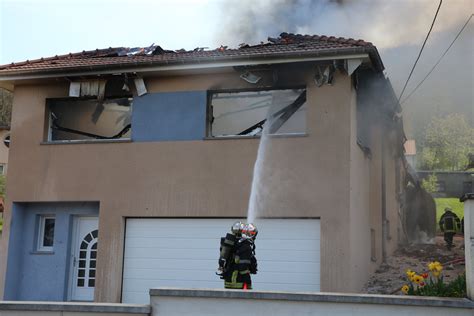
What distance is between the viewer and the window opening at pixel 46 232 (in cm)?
1307

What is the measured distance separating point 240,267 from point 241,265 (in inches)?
1.2

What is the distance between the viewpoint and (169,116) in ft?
40.3

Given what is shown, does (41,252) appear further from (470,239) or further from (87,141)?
(470,239)

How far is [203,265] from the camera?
11.7 m

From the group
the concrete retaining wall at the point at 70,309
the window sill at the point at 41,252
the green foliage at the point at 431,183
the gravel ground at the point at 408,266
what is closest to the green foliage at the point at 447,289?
the gravel ground at the point at 408,266

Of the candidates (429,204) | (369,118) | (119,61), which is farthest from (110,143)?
(429,204)

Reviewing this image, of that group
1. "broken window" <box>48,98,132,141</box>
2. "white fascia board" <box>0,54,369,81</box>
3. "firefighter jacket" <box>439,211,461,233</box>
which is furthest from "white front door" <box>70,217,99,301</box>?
"firefighter jacket" <box>439,211,461,233</box>

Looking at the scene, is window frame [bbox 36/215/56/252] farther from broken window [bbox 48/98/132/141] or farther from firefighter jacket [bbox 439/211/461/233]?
firefighter jacket [bbox 439/211/461/233]

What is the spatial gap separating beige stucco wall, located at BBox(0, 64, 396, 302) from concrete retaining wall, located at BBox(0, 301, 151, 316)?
13.7 ft

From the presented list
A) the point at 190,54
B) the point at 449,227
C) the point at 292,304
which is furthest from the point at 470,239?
the point at 449,227

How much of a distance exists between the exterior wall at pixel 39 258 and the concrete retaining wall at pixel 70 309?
185 inches

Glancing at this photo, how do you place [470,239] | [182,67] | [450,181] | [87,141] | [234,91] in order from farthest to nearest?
Answer: [450,181], [87,141], [234,91], [182,67], [470,239]

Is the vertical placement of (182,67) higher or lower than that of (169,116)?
higher

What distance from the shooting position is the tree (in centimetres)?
4778
